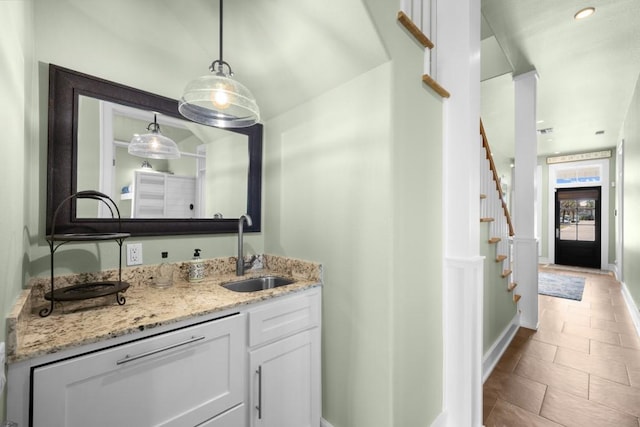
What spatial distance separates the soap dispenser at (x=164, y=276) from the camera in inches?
61.1

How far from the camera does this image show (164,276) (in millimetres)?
1573

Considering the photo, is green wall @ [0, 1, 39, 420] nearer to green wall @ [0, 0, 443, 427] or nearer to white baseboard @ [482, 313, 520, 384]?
green wall @ [0, 0, 443, 427]

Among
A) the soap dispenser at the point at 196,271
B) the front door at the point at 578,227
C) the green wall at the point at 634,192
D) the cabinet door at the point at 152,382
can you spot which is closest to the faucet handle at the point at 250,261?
the soap dispenser at the point at 196,271

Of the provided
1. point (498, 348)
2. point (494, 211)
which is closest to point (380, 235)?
point (494, 211)

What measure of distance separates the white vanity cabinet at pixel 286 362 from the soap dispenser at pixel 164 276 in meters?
0.59

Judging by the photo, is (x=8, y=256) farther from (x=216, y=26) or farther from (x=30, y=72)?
(x=216, y=26)

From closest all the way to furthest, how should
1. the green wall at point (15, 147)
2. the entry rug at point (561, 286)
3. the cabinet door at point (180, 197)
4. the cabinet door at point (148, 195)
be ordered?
the green wall at point (15, 147), the cabinet door at point (148, 195), the cabinet door at point (180, 197), the entry rug at point (561, 286)

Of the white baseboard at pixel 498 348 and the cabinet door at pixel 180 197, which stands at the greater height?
the cabinet door at pixel 180 197

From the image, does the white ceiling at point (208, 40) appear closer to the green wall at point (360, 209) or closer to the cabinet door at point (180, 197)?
the green wall at point (360, 209)

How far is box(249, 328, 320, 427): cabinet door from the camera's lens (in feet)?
4.43

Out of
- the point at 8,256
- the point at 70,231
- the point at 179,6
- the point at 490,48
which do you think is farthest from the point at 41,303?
the point at 490,48

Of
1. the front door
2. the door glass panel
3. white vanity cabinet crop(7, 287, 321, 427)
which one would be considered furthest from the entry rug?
white vanity cabinet crop(7, 287, 321, 427)

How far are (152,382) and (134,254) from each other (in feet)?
2.62

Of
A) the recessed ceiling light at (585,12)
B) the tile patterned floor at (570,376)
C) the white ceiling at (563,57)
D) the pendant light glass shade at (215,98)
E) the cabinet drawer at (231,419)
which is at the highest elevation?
the white ceiling at (563,57)
